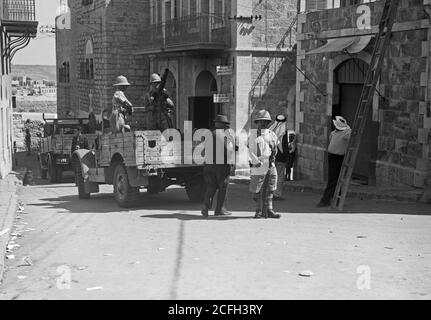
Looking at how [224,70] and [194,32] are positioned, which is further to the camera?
[194,32]

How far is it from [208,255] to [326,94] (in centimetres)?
941

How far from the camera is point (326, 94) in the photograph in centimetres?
1620

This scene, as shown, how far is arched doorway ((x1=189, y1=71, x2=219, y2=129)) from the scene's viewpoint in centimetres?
2392

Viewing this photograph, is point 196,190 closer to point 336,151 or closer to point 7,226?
point 336,151

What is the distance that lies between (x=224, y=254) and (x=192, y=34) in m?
15.6

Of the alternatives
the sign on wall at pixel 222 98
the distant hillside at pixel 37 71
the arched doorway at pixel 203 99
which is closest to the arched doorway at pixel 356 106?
the sign on wall at pixel 222 98

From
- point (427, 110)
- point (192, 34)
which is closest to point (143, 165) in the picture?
point (427, 110)

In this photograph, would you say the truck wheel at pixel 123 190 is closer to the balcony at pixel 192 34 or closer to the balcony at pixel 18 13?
the balcony at pixel 192 34

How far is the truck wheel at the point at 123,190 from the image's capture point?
Answer: 12.3m

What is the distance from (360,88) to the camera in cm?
1514

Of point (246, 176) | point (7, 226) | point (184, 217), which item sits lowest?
point (246, 176)

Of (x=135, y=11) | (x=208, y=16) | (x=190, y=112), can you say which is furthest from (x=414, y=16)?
(x=135, y=11)

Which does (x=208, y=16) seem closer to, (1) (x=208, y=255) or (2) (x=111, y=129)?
(2) (x=111, y=129)
